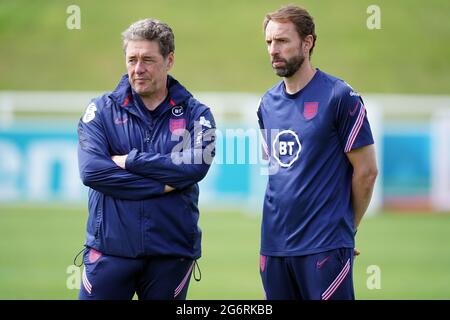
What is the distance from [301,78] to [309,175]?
59cm

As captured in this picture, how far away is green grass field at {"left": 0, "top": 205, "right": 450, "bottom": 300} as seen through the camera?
8734 millimetres

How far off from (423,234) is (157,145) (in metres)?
8.16

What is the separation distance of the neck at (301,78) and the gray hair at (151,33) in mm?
750

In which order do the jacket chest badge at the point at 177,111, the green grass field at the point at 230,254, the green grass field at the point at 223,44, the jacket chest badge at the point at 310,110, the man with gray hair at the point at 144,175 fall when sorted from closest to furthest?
the man with gray hair at the point at 144,175
the jacket chest badge at the point at 310,110
the jacket chest badge at the point at 177,111
the green grass field at the point at 230,254
the green grass field at the point at 223,44

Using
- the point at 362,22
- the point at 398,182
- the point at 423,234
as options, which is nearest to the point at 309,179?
the point at 423,234

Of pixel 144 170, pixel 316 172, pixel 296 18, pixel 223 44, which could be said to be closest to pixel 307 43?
pixel 296 18

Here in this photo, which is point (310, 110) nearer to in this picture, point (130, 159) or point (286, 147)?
point (286, 147)

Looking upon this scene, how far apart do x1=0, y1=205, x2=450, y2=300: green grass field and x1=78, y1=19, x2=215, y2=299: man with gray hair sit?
3580mm

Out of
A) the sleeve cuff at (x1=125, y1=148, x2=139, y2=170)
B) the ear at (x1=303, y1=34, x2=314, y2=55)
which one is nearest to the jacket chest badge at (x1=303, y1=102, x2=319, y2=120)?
the ear at (x1=303, y1=34, x2=314, y2=55)

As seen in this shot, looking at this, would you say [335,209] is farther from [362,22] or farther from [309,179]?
[362,22]

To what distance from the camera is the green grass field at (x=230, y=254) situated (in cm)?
873

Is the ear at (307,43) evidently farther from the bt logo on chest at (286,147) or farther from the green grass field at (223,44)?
the green grass field at (223,44)

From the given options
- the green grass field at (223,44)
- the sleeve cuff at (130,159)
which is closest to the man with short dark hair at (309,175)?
the sleeve cuff at (130,159)

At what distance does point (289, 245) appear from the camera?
188 inches
